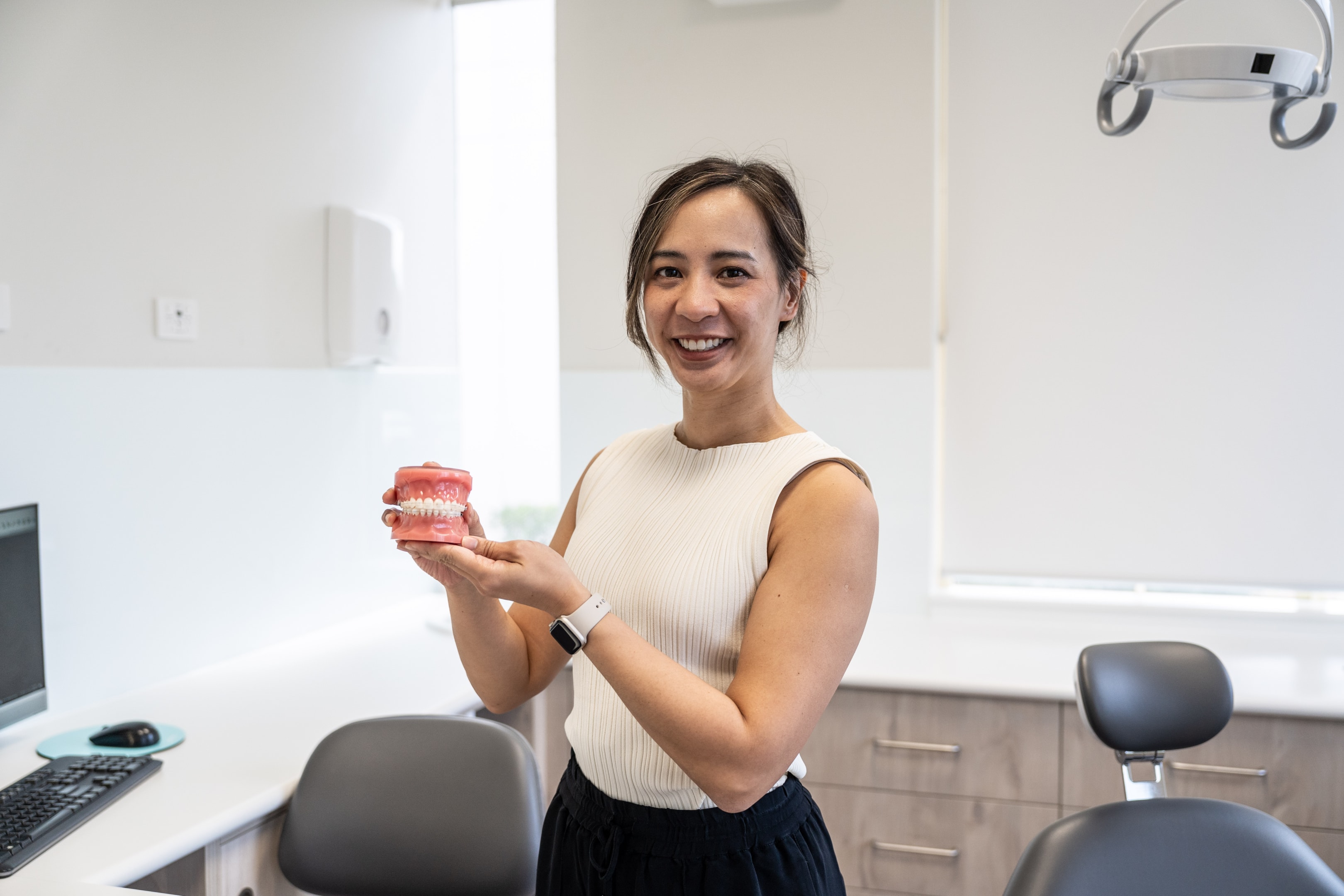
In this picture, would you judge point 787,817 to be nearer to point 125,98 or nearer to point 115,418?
point 115,418

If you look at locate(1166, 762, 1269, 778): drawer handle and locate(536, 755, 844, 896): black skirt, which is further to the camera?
locate(1166, 762, 1269, 778): drawer handle

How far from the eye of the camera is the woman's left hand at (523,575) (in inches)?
35.7

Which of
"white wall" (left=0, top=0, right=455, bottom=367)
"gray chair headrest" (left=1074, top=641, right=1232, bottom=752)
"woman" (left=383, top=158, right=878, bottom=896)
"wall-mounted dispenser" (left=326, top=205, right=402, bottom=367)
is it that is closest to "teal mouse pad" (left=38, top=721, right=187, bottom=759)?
"white wall" (left=0, top=0, right=455, bottom=367)

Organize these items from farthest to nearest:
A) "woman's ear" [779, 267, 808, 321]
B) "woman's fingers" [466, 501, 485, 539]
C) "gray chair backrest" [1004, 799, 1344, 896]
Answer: "gray chair backrest" [1004, 799, 1344, 896] → "woman's ear" [779, 267, 808, 321] → "woman's fingers" [466, 501, 485, 539]

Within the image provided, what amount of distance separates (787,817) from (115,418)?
1.75 m

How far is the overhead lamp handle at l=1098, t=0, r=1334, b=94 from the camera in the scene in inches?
56.7

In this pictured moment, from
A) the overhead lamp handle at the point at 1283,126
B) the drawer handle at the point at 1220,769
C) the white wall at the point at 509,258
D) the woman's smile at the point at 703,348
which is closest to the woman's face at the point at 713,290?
the woman's smile at the point at 703,348

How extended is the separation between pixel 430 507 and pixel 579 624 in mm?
188

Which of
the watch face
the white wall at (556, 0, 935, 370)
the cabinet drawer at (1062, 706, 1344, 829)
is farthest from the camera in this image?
the white wall at (556, 0, 935, 370)

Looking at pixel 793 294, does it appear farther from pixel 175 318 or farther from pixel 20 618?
pixel 175 318

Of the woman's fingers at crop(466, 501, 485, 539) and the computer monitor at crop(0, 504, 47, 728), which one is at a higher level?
the woman's fingers at crop(466, 501, 485, 539)

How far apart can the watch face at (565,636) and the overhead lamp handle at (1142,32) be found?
3.83ft

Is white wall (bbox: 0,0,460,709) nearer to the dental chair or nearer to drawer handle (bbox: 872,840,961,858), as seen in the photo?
drawer handle (bbox: 872,840,961,858)

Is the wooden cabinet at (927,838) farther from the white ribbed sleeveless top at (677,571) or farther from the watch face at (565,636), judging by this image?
the watch face at (565,636)
